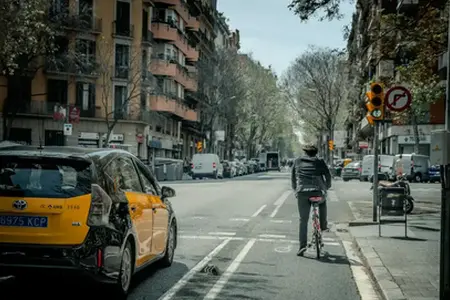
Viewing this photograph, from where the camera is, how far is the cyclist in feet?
34.6

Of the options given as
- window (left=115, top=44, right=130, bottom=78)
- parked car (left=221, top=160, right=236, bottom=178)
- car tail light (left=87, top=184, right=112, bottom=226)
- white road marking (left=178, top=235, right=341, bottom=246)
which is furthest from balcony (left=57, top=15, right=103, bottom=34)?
car tail light (left=87, top=184, right=112, bottom=226)

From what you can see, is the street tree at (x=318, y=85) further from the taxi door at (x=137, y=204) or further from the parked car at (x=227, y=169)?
the taxi door at (x=137, y=204)

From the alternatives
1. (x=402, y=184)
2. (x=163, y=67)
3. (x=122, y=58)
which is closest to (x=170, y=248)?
(x=402, y=184)

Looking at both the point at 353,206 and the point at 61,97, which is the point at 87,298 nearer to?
the point at 353,206

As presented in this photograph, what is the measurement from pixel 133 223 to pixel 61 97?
45880 mm

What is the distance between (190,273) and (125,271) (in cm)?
193

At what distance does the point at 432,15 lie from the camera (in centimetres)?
1842

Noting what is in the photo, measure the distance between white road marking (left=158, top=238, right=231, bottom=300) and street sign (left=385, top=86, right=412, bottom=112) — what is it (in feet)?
15.4

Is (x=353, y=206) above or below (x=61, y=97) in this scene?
below

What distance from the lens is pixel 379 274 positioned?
28.3 feet

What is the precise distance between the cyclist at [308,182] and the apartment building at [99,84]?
3652 centimetres

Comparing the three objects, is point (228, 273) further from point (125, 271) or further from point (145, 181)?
point (125, 271)

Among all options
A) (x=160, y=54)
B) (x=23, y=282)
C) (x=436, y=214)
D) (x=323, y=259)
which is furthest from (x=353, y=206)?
(x=160, y=54)

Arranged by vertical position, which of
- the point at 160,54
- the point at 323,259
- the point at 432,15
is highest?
the point at 160,54
